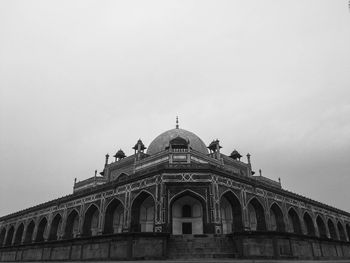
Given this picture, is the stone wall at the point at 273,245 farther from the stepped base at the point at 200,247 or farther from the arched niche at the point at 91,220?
the arched niche at the point at 91,220

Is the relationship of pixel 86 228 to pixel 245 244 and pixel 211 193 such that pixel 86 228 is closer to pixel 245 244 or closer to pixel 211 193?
pixel 211 193

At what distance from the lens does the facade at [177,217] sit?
18609mm

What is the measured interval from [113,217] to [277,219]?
60.1 ft

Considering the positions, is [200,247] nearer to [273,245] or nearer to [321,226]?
[273,245]

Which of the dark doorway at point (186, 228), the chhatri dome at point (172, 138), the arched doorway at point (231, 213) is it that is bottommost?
the dark doorway at point (186, 228)

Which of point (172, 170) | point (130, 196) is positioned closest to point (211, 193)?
point (172, 170)

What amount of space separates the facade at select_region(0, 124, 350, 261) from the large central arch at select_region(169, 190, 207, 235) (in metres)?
0.09

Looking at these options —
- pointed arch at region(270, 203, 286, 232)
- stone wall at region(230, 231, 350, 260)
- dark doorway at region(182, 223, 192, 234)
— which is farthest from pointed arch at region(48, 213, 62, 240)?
stone wall at region(230, 231, 350, 260)

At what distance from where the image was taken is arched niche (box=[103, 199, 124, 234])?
31150 mm

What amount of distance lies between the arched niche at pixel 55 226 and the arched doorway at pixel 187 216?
17.1 metres

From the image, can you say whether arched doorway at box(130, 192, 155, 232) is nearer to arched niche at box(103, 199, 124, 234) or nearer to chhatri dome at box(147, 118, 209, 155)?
arched niche at box(103, 199, 124, 234)

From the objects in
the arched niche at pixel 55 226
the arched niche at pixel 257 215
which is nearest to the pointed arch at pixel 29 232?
the arched niche at pixel 55 226

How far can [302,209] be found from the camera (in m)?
38.3

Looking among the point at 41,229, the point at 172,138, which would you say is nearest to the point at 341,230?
the point at 172,138
